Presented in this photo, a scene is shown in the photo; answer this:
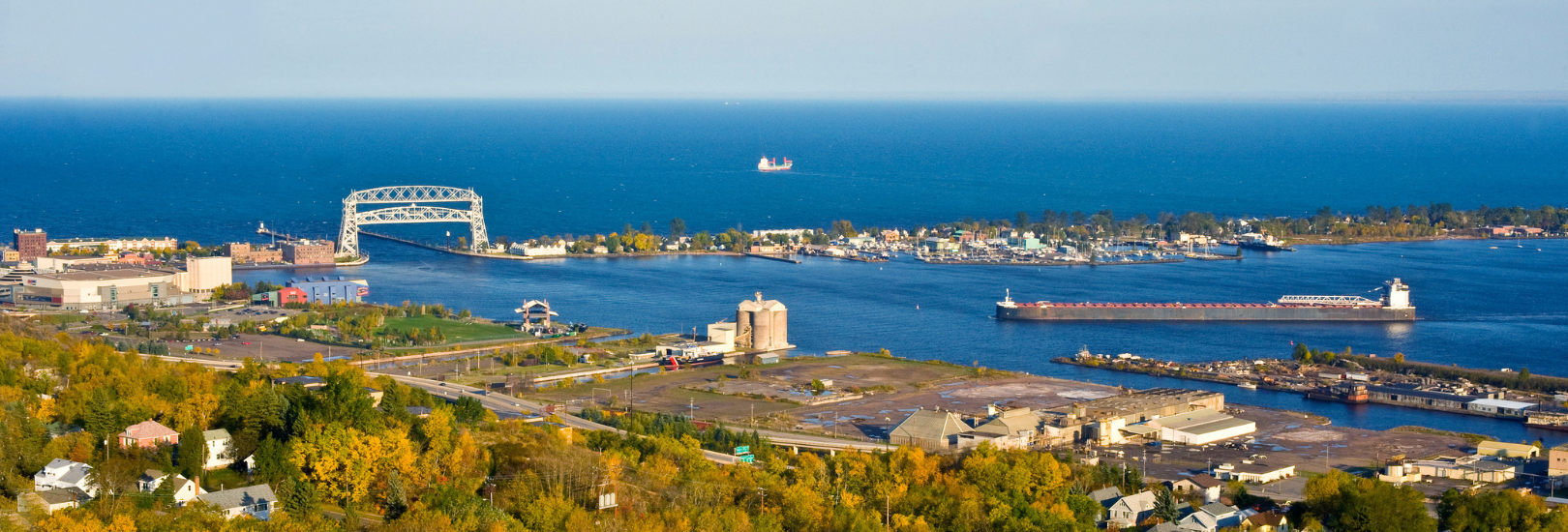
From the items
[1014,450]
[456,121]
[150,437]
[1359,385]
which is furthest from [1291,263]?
[456,121]

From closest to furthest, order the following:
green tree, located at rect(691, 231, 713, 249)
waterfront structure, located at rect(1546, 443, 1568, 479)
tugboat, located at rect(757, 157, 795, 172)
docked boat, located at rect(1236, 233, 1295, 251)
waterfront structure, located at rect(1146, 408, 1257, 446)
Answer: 1. waterfront structure, located at rect(1546, 443, 1568, 479)
2. waterfront structure, located at rect(1146, 408, 1257, 446)
3. green tree, located at rect(691, 231, 713, 249)
4. docked boat, located at rect(1236, 233, 1295, 251)
5. tugboat, located at rect(757, 157, 795, 172)

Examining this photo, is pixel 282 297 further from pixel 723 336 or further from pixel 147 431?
pixel 147 431

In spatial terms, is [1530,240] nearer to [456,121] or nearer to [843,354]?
[843,354]

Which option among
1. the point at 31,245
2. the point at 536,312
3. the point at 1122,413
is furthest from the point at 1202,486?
the point at 31,245

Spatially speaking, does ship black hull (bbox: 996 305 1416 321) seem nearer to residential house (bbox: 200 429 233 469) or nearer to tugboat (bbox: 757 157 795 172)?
residential house (bbox: 200 429 233 469)

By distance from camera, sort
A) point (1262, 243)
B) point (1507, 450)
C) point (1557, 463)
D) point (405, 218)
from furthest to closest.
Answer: point (1262, 243), point (405, 218), point (1507, 450), point (1557, 463)

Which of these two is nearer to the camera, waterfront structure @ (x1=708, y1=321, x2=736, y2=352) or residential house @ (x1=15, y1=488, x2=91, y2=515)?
residential house @ (x1=15, y1=488, x2=91, y2=515)

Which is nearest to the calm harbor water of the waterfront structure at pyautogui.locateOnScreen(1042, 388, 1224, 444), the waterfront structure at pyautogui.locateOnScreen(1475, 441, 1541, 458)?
the waterfront structure at pyautogui.locateOnScreen(1042, 388, 1224, 444)
